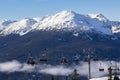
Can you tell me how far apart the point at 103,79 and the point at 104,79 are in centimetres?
74

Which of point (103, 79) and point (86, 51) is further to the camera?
point (103, 79)

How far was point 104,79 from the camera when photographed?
153625 mm

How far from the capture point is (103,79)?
153000 millimetres

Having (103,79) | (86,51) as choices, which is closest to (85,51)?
(86,51)

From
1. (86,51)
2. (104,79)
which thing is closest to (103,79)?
(104,79)

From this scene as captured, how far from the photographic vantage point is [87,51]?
383 feet

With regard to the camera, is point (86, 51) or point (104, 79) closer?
point (86, 51)

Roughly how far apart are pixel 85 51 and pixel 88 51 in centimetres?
336

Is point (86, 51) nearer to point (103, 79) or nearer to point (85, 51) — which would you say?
point (85, 51)

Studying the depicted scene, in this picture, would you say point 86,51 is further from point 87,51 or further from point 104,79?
point 104,79

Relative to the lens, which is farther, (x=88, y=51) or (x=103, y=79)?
(x=103, y=79)

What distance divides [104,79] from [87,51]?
3926 cm

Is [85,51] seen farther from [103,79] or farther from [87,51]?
[103,79]

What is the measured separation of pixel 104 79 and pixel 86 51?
3865cm
